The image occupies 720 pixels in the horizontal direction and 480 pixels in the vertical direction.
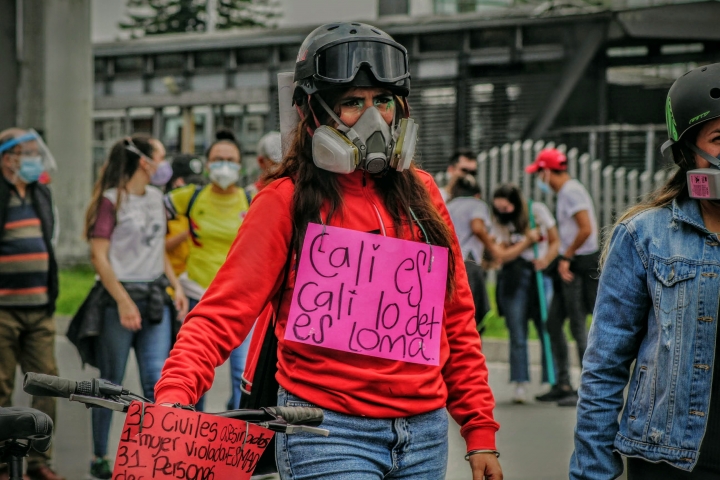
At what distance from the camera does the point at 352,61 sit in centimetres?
296

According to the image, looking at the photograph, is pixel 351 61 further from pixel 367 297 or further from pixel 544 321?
pixel 544 321

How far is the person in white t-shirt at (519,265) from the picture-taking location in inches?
375

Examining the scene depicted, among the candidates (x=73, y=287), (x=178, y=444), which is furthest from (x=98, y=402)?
(x=73, y=287)

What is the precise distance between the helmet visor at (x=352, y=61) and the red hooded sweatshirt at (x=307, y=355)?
0.27 m

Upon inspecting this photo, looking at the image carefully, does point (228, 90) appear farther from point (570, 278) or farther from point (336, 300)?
point (336, 300)

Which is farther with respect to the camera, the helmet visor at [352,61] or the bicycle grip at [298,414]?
the helmet visor at [352,61]

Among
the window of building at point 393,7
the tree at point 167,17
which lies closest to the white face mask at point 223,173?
the window of building at point 393,7

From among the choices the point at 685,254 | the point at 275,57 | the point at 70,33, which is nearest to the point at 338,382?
the point at 685,254

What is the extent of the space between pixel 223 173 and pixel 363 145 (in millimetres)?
4219

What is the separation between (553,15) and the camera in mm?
20484

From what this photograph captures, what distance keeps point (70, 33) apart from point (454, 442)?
13.4 metres

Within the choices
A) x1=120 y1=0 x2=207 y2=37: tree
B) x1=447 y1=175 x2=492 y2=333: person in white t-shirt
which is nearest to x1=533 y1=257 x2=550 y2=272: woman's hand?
x1=447 y1=175 x2=492 y2=333: person in white t-shirt

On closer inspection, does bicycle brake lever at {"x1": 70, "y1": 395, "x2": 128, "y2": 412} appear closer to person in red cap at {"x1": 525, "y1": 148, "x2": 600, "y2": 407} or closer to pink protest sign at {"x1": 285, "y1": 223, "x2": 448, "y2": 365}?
pink protest sign at {"x1": 285, "y1": 223, "x2": 448, "y2": 365}

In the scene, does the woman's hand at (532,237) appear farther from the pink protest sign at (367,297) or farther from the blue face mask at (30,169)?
the pink protest sign at (367,297)
